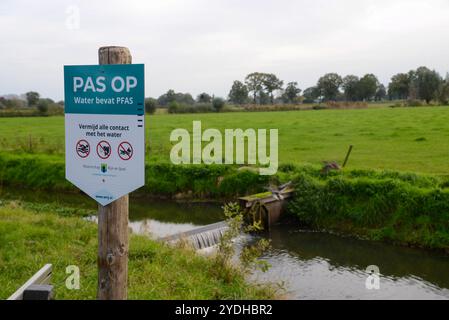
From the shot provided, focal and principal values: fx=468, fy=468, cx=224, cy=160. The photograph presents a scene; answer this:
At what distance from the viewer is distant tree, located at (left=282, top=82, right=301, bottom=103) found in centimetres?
11420

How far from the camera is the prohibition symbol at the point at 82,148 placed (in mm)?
4409

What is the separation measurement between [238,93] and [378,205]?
98482mm

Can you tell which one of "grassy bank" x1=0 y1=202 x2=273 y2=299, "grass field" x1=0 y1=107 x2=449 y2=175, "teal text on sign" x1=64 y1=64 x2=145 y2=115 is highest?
"teal text on sign" x1=64 y1=64 x2=145 y2=115

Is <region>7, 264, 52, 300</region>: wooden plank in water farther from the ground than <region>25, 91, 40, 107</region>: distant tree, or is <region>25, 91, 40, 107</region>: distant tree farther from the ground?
<region>25, 91, 40, 107</region>: distant tree

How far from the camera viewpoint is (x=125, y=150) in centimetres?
425

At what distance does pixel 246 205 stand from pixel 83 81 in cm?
1064

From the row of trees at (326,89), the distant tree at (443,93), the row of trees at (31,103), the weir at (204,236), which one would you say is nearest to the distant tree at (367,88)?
the row of trees at (326,89)

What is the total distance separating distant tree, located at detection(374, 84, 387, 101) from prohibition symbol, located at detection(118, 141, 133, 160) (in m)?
119

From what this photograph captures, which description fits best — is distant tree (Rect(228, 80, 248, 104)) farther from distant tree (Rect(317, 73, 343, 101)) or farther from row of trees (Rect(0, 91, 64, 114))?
row of trees (Rect(0, 91, 64, 114))

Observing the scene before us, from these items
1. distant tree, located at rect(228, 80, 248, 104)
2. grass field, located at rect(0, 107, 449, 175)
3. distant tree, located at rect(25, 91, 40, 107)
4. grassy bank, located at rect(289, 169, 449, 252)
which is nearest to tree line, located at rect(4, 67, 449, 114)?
distant tree, located at rect(228, 80, 248, 104)

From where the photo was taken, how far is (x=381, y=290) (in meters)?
10.3

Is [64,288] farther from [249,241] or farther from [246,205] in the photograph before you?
[246,205]

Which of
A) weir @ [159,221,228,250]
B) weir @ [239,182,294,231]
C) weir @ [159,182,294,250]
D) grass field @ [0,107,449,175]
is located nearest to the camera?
weir @ [159,221,228,250]
